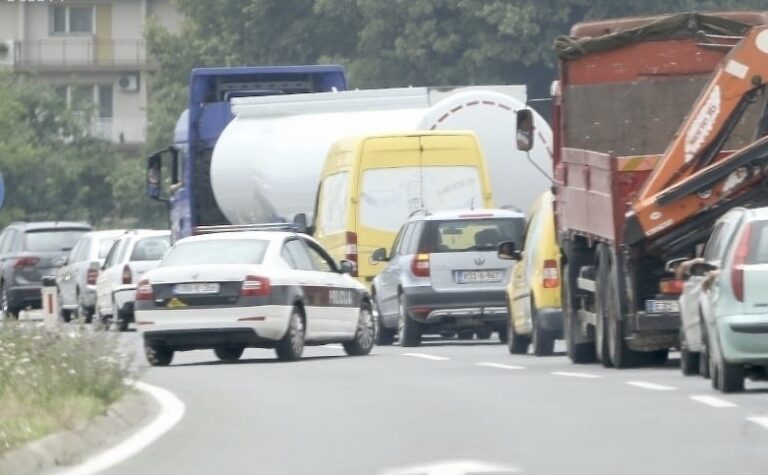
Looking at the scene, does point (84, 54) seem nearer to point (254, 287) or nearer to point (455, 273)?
point (455, 273)

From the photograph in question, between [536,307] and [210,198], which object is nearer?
[536,307]

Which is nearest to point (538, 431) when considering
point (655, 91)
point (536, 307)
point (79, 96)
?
point (655, 91)

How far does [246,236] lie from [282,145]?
10738mm

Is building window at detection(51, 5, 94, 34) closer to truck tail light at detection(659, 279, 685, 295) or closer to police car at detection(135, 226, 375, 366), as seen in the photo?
police car at detection(135, 226, 375, 366)

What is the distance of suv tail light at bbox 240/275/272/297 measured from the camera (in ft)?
77.3

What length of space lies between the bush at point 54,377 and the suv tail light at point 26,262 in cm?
2567

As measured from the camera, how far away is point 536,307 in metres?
24.9

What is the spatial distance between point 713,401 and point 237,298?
27.4 ft

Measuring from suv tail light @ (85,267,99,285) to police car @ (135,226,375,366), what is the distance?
15.1m

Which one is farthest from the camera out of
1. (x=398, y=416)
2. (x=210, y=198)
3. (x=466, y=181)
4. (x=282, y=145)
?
(x=210, y=198)

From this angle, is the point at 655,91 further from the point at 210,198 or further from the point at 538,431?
the point at 210,198

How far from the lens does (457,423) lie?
48.4 feet

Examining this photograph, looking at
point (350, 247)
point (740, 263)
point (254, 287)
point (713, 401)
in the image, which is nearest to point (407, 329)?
point (350, 247)

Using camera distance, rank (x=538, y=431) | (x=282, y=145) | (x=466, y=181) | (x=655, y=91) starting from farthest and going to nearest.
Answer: (x=282, y=145) < (x=466, y=181) < (x=655, y=91) < (x=538, y=431)
